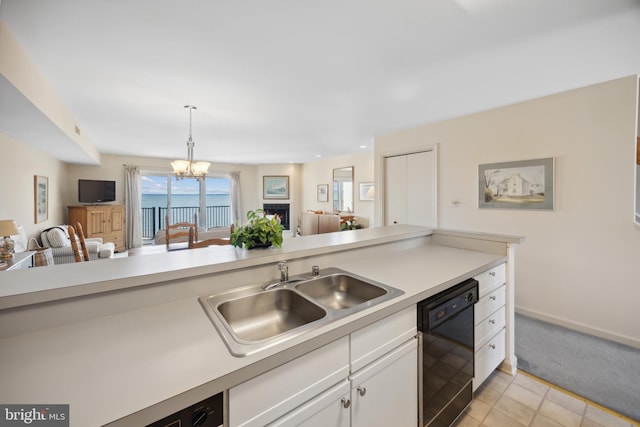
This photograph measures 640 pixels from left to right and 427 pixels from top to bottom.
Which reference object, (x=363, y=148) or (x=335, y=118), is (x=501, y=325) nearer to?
(x=335, y=118)

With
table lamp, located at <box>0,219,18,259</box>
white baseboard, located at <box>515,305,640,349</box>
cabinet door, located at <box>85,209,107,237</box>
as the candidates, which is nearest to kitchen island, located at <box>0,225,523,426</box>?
white baseboard, located at <box>515,305,640,349</box>

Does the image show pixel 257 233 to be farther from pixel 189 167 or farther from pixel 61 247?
pixel 61 247

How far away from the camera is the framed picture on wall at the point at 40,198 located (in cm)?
424

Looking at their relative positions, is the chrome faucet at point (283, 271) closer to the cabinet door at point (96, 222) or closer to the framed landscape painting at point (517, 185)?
the framed landscape painting at point (517, 185)

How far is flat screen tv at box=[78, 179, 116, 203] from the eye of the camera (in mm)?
5684

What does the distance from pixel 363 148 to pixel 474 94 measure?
3.00m

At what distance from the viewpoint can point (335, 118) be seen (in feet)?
11.5

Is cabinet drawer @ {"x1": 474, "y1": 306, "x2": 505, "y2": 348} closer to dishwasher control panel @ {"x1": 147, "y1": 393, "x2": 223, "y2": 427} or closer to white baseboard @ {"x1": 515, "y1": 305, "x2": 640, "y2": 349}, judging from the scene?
white baseboard @ {"x1": 515, "y1": 305, "x2": 640, "y2": 349}

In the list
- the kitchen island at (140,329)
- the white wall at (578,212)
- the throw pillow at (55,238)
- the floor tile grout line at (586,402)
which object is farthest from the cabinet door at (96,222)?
the floor tile grout line at (586,402)

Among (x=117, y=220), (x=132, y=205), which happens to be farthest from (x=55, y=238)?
(x=132, y=205)

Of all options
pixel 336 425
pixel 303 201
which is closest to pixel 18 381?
pixel 336 425

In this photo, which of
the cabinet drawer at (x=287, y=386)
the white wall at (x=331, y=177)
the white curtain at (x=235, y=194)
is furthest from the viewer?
the white curtain at (x=235, y=194)

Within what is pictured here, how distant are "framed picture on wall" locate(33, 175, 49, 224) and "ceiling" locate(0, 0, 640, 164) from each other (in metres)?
2.09

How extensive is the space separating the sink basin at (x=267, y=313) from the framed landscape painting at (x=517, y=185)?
292cm
